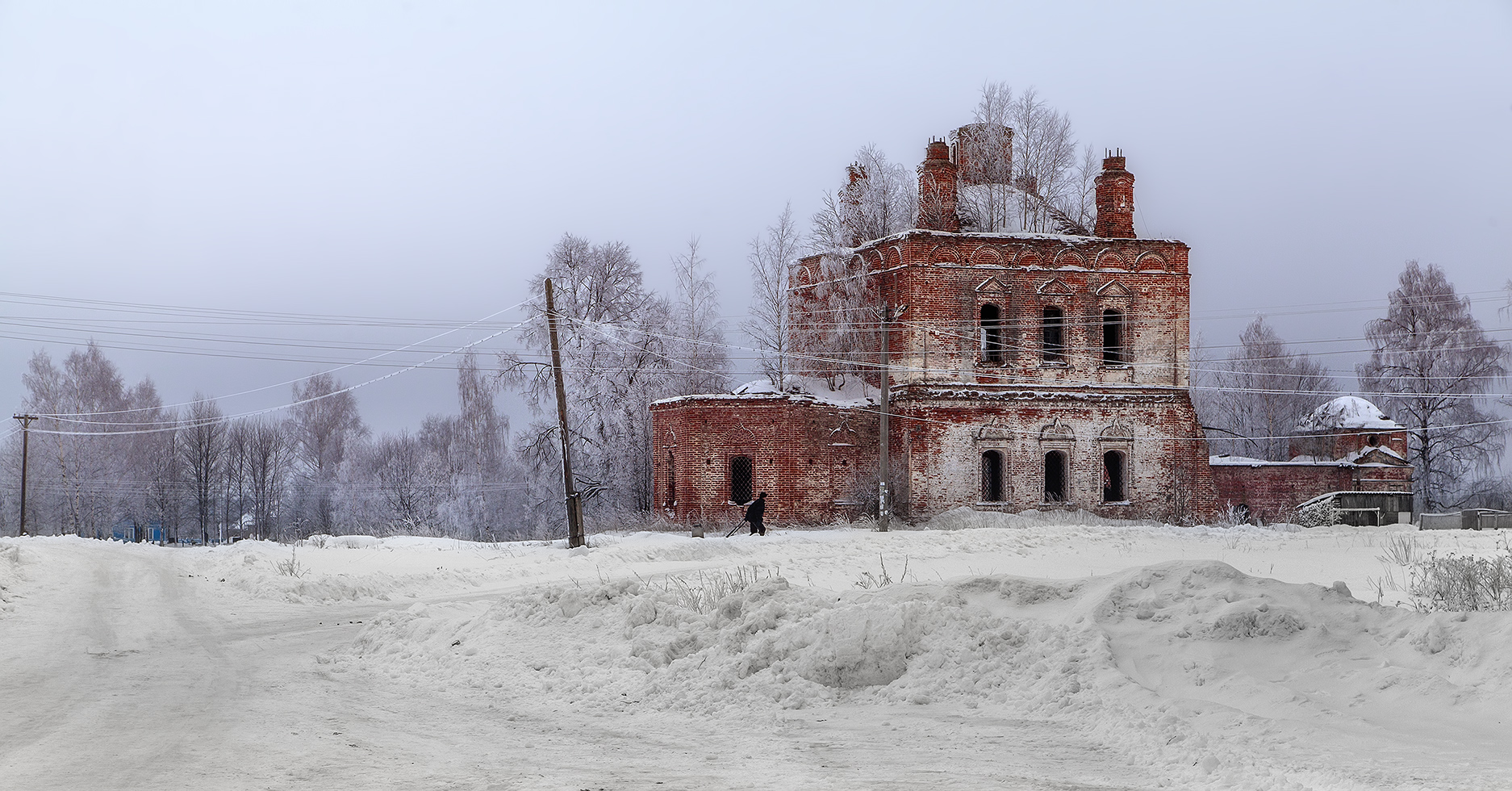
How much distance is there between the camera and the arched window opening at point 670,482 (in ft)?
103

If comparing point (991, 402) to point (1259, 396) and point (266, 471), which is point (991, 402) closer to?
point (1259, 396)

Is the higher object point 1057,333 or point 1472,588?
point 1057,333

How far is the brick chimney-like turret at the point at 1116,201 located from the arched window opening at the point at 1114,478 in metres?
6.35

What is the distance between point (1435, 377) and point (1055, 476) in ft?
56.5

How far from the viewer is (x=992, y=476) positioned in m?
33.4

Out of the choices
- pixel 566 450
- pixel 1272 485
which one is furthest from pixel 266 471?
pixel 1272 485

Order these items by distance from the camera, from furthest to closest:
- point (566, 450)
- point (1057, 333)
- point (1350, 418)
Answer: point (1350, 418) → point (1057, 333) → point (566, 450)

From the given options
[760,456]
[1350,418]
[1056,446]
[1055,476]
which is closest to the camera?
[760,456]

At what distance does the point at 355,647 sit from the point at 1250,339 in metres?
50.9

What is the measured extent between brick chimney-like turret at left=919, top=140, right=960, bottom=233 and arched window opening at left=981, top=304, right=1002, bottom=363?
2635 mm

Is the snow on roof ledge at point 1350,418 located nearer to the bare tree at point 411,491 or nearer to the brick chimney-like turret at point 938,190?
the brick chimney-like turret at point 938,190

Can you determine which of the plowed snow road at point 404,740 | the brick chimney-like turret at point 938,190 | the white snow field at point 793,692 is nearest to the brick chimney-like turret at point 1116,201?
the brick chimney-like turret at point 938,190

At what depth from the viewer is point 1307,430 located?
38.8 m

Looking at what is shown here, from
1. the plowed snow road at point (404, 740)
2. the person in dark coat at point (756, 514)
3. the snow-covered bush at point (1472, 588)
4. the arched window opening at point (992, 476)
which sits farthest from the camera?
the arched window opening at point (992, 476)
